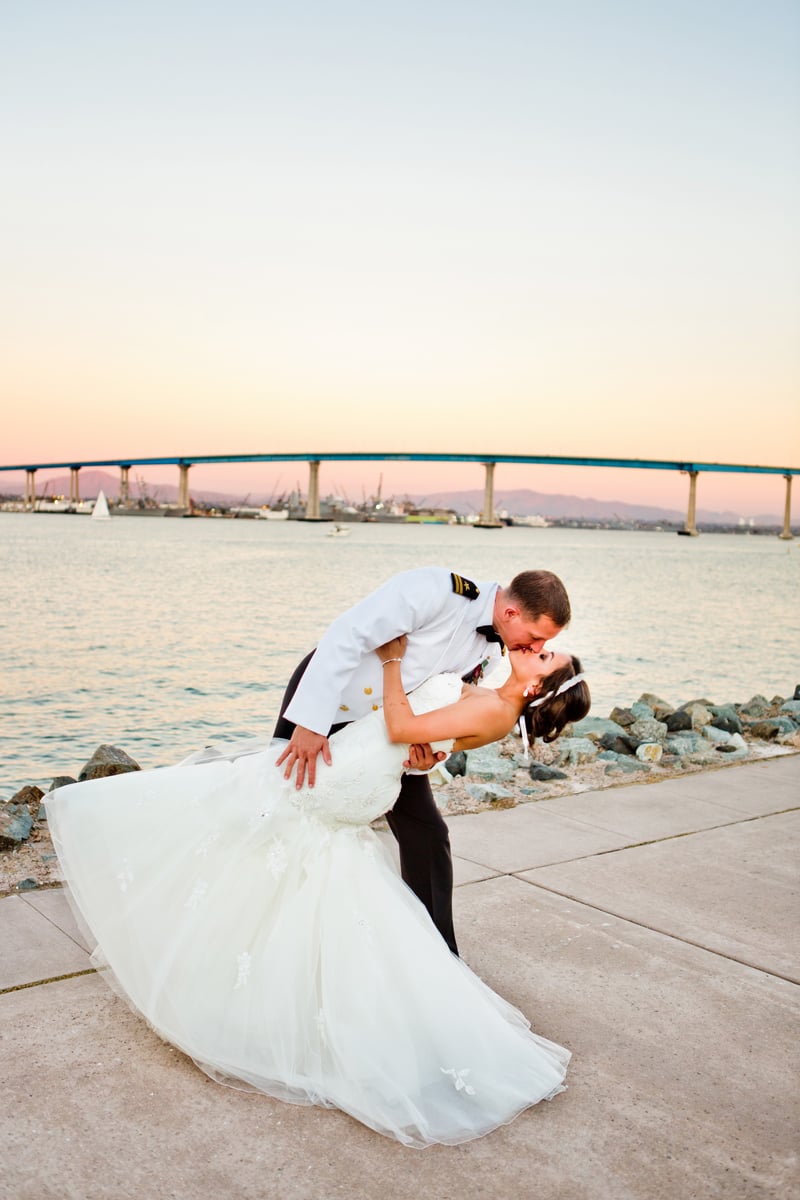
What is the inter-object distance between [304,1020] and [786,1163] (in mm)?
1318

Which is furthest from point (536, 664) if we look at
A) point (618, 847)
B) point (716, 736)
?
point (716, 736)

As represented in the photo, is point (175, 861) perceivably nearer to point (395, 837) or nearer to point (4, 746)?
point (395, 837)

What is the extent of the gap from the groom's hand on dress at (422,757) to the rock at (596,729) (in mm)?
5990

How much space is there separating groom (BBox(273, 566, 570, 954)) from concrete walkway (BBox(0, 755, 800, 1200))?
537 millimetres

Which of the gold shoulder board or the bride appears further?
the gold shoulder board

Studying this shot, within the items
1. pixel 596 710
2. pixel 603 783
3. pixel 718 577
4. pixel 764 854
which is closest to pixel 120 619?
pixel 596 710

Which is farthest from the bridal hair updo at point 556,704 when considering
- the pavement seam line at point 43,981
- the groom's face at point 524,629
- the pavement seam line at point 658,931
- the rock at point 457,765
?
the rock at point 457,765

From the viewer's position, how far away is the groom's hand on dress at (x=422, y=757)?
131 inches

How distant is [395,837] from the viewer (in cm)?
384

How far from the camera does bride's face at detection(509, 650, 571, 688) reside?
10.8ft

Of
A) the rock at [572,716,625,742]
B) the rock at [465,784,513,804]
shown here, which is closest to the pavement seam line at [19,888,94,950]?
the rock at [465,784,513,804]

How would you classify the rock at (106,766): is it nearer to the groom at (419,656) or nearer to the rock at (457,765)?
the rock at (457,765)

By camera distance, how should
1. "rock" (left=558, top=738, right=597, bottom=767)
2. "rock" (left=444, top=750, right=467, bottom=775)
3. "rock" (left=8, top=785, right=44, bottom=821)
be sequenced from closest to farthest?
"rock" (left=8, top=785, right=44, bottom=821), "rock" (left=444, top=750, right=467, bottom=775), "rock" (left=558, top=738, right=597, bottom=767)

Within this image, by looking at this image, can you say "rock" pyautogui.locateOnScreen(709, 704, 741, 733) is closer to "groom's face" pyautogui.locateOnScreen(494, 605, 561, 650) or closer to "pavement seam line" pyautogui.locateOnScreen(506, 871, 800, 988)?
"pavement seam line" pyautogui.locateOnScreen(506, 871, 800, 988)
